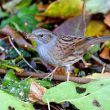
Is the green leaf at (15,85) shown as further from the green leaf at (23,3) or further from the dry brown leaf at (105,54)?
the green leaf at (23,3)

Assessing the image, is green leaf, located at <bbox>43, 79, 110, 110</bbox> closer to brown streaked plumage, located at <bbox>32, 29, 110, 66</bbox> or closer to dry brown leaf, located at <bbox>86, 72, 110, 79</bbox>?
dry brown leaf, located at <bbox>86, 72, 110, 79</bbox>

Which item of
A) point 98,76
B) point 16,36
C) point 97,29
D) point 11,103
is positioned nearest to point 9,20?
point 16,36

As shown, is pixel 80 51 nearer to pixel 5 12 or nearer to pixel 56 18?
pixel 56 18

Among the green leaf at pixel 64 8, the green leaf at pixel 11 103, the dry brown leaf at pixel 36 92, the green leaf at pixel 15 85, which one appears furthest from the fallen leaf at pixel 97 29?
the green leaf at pixel 11 103

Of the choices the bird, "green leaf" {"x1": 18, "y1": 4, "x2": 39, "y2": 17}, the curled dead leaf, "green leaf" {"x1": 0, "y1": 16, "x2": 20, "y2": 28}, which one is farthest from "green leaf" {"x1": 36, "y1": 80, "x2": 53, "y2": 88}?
"green leaf" {"x1": 18, "y1": 4, "x2": 39, "y2": 17}

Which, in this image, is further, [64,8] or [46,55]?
[64,8]

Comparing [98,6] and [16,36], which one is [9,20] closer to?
[16,36]

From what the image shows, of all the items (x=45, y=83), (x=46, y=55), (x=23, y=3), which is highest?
(x=23, y=3)
